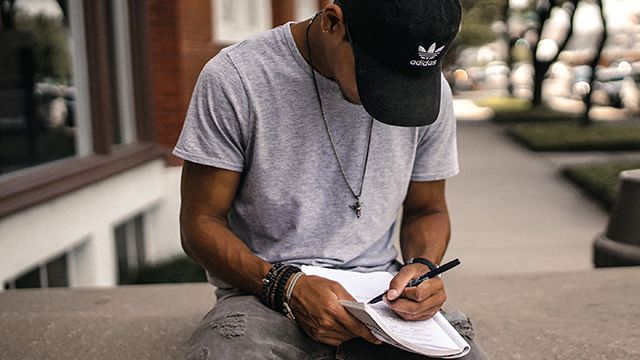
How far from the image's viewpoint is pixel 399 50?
92.0 inches

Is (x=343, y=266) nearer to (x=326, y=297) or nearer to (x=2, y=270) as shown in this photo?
(x=326, y=297)

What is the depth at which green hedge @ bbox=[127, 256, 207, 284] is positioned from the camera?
23.0 ft

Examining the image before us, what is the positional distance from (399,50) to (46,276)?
4260 mm

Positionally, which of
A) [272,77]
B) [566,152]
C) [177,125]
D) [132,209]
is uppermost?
[272,77]

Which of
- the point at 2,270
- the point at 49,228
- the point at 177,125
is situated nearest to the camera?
the point at 2,270

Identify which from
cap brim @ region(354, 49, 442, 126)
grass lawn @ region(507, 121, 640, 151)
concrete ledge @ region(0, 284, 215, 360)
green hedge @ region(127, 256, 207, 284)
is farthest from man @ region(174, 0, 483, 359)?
grass lawn @ region(507, 121, 640, 151)

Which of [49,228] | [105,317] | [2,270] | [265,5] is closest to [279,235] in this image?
[105,317]

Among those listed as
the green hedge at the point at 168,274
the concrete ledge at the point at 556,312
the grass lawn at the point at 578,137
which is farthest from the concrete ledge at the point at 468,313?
the grass lawn at the point at 578,137

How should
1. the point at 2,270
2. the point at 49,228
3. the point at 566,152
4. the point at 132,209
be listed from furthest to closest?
the point at 566,152, the point at 132,209, the point at 49,228, the point at 2,270

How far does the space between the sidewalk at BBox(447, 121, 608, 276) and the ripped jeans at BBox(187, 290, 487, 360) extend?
12.8 feet

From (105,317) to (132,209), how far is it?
3094 mm

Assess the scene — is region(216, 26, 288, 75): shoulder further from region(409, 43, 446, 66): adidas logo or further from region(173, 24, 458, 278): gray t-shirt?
region(409, 43, 446, 66): adidas logo

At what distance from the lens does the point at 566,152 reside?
1605 centimetres

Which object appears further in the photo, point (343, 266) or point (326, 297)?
point (343, 266)
